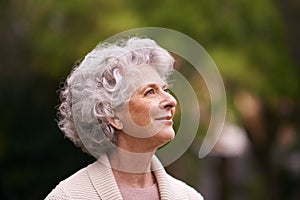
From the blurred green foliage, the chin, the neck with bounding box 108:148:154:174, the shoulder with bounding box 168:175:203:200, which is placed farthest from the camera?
the blurred green foliage

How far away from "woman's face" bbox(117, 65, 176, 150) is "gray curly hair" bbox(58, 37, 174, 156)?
3 cm

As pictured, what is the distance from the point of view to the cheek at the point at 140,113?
396cm

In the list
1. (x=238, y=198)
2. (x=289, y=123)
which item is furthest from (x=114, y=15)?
(x=238, y=198)

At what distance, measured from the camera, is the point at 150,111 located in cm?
396

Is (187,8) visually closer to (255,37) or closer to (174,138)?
(255,37)

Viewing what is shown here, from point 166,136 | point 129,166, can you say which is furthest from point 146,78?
point 129,166

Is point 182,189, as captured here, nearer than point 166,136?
No

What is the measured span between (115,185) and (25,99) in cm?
1050

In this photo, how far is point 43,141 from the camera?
44.4 ft

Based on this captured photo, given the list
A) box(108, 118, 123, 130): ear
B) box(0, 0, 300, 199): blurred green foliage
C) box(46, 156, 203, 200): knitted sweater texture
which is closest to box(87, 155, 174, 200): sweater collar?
box(46, 156, 203, 200): knitted sweater texture

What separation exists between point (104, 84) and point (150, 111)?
0.21m

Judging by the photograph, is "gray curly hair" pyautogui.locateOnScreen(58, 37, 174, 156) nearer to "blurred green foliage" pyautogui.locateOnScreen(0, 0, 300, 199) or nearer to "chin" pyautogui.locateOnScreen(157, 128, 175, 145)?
"chin" pyautogui.locateOnScreen(157, 128, 175, 145)

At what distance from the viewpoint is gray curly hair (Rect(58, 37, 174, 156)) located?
13.1ft

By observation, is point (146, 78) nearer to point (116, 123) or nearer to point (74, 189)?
point (116, 123)
